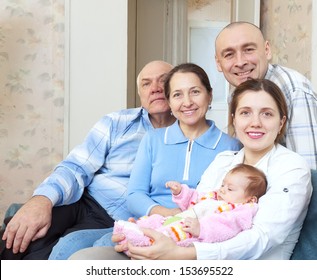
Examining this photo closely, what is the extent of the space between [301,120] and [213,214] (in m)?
0.51

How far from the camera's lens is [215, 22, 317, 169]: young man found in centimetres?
153

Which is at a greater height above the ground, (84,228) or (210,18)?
(210,18)

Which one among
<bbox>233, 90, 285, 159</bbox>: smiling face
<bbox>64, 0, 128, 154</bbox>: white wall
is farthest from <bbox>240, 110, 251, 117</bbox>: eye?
<bbox>64, 0, 128, 154</bbox>: white wall

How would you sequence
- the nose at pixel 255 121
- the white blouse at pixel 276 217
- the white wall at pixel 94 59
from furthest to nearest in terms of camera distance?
the white wall at pixel 94 59
the nose at pixel 255 121
the white blouse at pixel 276 217

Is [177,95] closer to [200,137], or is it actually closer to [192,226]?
[200,137]

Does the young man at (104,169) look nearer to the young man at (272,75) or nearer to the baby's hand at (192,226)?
the young man at (272,75)

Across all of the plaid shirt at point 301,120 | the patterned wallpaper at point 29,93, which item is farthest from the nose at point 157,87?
the patterned wallpaper at point 29,93

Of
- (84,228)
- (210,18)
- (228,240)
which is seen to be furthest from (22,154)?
(210,18)

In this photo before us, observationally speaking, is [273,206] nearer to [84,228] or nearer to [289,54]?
[84,228]

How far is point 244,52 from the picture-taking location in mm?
1769

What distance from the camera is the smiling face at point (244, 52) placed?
176 cm

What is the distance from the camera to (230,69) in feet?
5.89

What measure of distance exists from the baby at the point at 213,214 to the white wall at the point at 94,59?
182 centimetres
